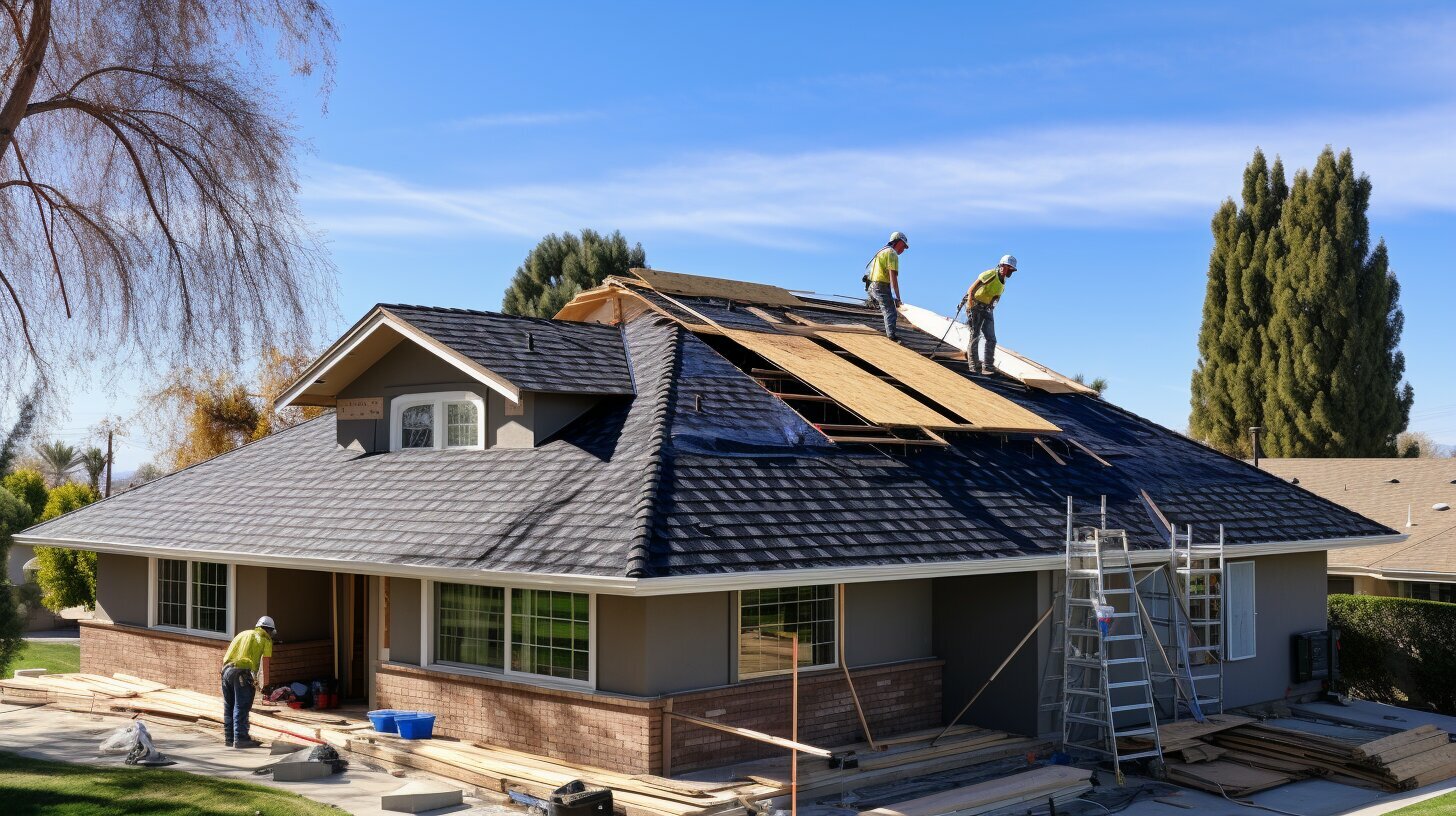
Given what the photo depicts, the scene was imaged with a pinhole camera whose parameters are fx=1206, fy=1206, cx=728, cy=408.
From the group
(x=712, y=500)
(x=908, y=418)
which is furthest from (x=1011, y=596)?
(x=712, y=500)

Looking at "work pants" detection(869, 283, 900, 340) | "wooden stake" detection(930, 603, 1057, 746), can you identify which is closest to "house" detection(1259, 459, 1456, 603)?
Answer: "wooden stake" detection(930, 603, 1057, 746)

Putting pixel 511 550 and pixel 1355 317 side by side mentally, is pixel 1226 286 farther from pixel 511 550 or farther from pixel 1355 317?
pixel 511 550

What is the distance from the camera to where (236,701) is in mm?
14328

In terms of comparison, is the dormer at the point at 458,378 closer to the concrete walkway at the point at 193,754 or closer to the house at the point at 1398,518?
the concrete walkway at the point at 193,754

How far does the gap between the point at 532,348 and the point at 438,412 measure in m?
1.64

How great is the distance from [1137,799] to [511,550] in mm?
7257

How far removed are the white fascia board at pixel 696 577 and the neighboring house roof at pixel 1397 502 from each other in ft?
22.7

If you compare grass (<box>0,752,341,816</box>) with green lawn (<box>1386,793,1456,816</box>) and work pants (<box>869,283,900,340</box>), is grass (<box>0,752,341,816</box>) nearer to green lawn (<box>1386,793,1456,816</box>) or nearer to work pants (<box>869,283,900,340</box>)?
green lawn (<box>1386,793,1456,816</box>)

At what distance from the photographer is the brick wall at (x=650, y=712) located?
12156 millimetres

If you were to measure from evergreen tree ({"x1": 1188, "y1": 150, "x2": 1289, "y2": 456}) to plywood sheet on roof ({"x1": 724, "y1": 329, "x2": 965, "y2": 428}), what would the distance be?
31.5 m

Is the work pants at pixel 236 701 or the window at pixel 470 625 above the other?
the window at pixel 470 625

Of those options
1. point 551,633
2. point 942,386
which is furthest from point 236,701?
point 942,386

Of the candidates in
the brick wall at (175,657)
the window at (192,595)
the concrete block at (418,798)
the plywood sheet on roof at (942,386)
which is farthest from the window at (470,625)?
the plywood sheet on roof at (942,386)

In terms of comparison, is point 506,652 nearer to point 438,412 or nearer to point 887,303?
point 438,412
